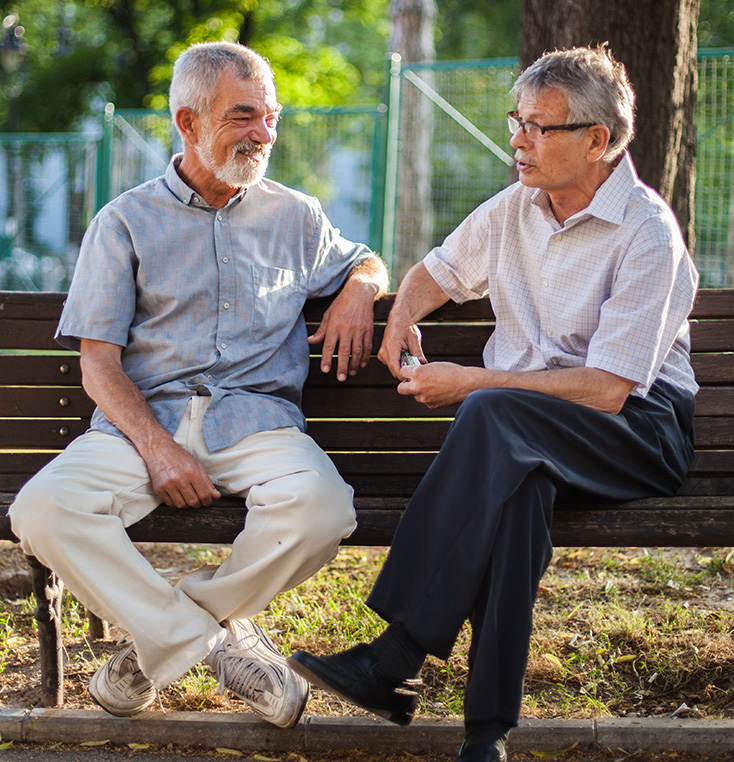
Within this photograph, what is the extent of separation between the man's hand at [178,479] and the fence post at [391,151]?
715cm

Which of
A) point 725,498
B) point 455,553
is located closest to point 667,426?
point 725,498

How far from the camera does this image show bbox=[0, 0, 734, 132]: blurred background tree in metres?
25.5

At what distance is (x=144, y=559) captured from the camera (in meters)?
2.66

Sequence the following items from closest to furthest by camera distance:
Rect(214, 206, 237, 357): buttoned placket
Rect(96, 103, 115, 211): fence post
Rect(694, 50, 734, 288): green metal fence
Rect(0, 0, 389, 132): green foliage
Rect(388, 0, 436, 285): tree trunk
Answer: Rect(214, 206, 237, 357): buttoned placket < Rect(694, 50, 734, 288): green metal fence < Rect(388, 0, 436, 285): tree trunk < Rect(96, 103, 115, 211): fence post < Rect(0, 0, 389, 132): green foliage

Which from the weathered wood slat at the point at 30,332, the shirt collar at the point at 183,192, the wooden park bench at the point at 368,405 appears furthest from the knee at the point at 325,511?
the weathered wood slat at the point at 30,332

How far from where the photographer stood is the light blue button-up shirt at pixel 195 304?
118 inches

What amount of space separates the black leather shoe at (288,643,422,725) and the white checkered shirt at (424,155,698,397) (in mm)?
1002

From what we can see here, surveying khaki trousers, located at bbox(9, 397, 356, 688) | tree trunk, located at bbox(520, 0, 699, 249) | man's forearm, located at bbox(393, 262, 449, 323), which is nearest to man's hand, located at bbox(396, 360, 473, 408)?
khaki trousers, located at bbox(9, 397, 356, 688)

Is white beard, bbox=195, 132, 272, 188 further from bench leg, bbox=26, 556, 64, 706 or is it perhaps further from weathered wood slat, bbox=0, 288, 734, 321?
bench leg, bbox=26, 556, 64, 706

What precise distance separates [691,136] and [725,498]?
7.28ft

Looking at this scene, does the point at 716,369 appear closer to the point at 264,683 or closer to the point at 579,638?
the point at 579,638

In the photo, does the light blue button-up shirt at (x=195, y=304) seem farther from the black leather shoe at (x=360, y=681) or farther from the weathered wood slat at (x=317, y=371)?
the black leather shoe at (x=360, y=681)

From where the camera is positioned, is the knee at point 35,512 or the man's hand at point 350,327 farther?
the man's hand at point 350,327

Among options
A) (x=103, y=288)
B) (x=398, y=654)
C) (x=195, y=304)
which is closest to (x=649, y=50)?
(x=195, y=304)
